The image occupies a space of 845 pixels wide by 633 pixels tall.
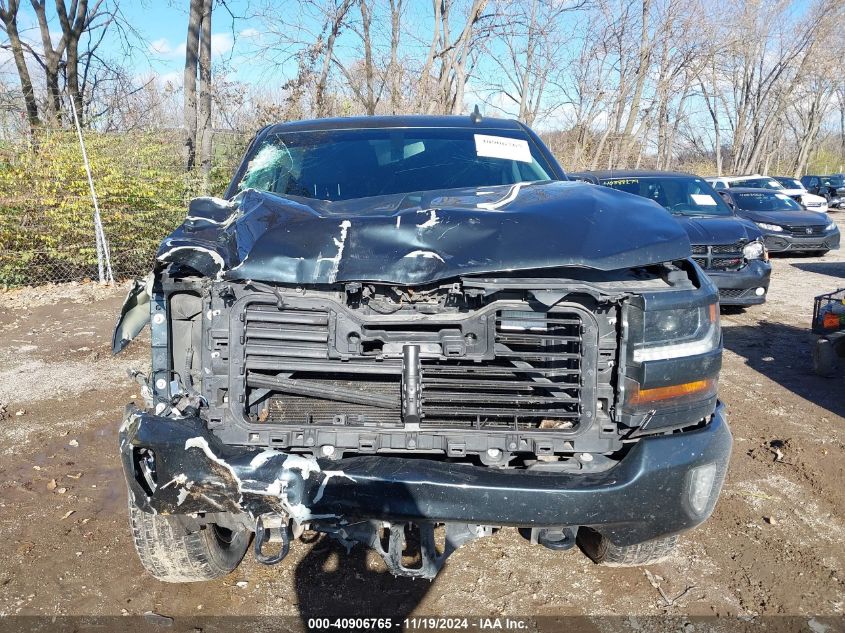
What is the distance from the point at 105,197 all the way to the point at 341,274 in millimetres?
7972

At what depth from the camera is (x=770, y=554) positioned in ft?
10.0

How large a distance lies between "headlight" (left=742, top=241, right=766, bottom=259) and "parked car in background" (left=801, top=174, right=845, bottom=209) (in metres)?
24.5

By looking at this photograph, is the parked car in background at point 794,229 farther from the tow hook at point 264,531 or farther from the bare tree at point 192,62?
A: the tow hook at point 264,531

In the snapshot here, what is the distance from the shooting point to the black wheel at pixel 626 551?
272cm

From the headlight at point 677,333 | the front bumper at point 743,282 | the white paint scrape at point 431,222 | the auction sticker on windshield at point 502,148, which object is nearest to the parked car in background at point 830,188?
the front bumper at point 743,282

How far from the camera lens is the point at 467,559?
3066mm

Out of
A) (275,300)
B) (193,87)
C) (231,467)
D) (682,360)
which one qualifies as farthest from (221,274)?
(193,87)

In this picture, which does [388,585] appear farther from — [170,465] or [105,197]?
[105,197]

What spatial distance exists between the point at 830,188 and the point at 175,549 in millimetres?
32832

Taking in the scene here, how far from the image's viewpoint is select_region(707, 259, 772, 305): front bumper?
7703 mm

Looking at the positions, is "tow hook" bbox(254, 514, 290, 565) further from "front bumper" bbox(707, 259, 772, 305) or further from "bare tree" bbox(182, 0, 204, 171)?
"bare tree" bbox(182, 0, 204, 171)

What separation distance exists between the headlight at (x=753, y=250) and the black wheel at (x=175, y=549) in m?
7.15

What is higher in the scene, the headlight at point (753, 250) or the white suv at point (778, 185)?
the white suv at point (778, 185)

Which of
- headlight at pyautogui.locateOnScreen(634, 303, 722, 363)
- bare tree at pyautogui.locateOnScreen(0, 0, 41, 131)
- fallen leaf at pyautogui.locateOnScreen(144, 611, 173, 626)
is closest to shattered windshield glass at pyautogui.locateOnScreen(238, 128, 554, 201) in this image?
headlight at pyautogui.locateOnScreen(634, 303, 722, 363)
